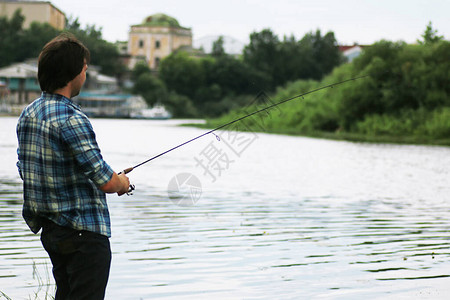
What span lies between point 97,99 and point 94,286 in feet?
291

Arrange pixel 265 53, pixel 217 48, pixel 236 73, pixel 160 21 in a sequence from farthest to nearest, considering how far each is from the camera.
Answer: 1. pixel 160 21
2. pixel 217 48
3. pixel 236 73
4. pixel 265 53

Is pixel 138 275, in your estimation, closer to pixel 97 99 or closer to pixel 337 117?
pixel 337 117

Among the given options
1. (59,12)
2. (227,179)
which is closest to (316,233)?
→ (227,179)

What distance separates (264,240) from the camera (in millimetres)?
8109

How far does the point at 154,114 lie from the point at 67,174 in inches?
3288

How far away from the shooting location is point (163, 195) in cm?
1295

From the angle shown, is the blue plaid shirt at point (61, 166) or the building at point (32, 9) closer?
the blue plaid shirt at point (61, 166)

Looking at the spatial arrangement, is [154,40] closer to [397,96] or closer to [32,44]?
[32,44]

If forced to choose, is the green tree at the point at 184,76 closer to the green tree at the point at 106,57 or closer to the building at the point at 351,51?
the green tree at the point at 106,57

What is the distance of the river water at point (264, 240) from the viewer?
5.95 meters

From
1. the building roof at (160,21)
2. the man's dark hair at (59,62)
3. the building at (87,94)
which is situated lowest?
the building at (87,94)

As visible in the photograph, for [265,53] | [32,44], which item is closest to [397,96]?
[265,53]

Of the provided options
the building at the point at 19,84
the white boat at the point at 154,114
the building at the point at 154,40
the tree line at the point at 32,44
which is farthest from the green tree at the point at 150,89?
the building at the point at 154,40

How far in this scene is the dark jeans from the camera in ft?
10.9
